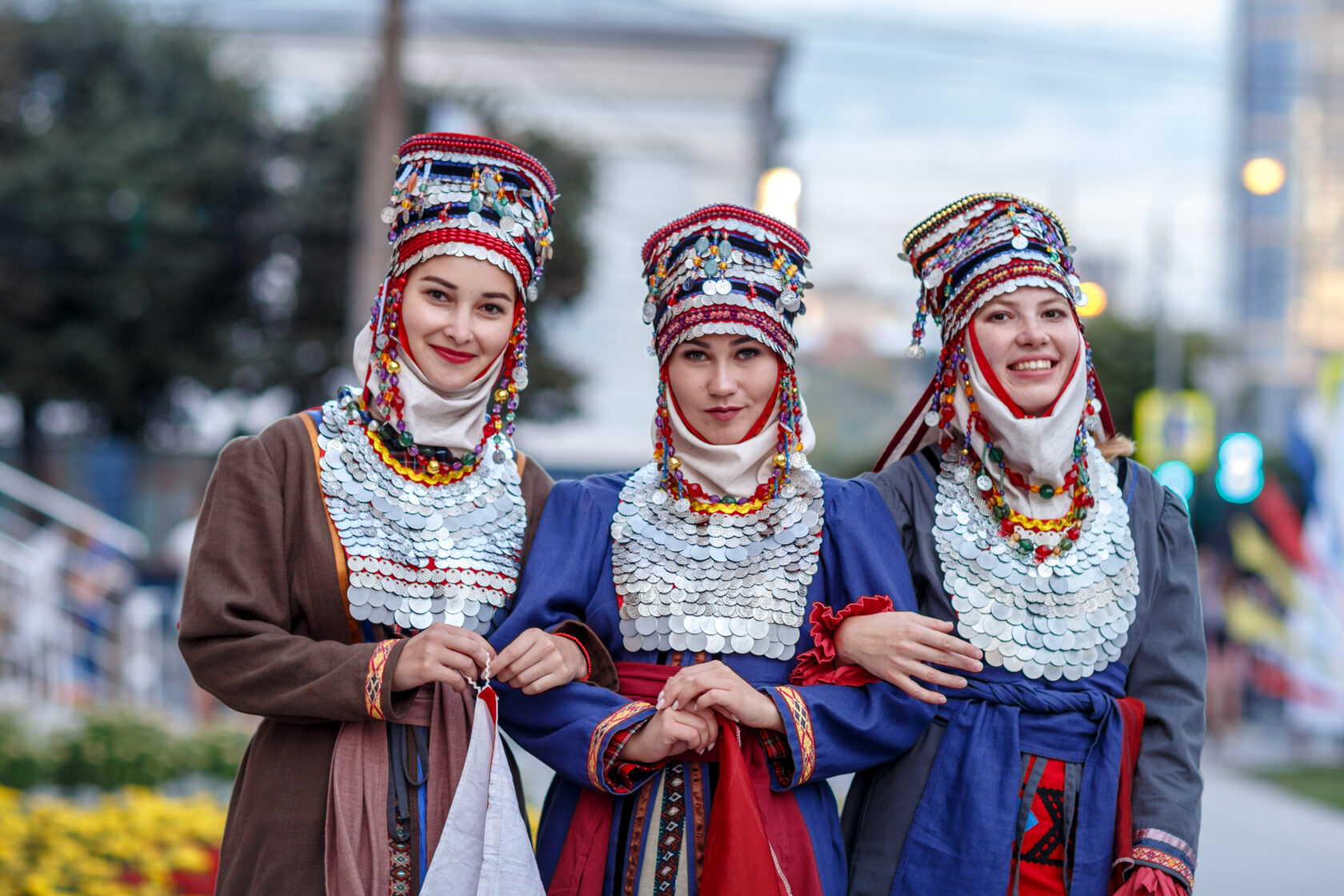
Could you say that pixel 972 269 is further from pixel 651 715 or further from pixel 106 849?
pixel 106 849

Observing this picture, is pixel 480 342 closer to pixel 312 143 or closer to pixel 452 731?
pixel 452 731

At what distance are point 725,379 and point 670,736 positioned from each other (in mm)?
735

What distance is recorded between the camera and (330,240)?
1819cm

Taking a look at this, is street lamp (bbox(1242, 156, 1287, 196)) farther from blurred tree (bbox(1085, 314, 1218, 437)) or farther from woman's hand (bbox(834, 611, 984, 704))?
blurred tree (bbox(1085, 314, 1218, 437))

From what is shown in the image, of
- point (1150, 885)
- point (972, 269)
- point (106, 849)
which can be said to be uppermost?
point (972, 269)

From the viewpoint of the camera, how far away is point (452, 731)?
99.7 inches

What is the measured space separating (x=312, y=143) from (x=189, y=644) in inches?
670

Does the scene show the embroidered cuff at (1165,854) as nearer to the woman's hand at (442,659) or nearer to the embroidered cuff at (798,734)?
the embroidered cuff at (798,734)

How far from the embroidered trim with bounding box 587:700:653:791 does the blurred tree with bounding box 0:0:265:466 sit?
52.5 ft

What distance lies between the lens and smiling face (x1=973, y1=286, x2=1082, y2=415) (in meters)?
2.66

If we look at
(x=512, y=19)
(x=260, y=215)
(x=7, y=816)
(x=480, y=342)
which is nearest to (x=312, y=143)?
(x=260, y=215)

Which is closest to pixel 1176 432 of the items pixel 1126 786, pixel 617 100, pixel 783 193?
pixel 783 193

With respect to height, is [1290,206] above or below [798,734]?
above

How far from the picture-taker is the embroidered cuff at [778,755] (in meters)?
2.50
